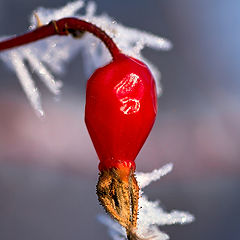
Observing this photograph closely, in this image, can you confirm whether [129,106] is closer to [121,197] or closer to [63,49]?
[121,197]

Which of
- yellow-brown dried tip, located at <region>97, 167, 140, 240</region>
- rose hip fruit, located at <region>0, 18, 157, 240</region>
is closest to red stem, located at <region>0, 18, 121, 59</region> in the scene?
rose hip fruit, located at <region>0, 18, 157, 240</region>

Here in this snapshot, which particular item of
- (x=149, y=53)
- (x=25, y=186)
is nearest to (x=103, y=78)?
(x=25, y=186)

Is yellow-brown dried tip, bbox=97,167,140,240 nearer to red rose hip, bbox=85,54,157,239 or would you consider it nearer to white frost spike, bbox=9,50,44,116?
red rose hip, bbox=85,54,157,239

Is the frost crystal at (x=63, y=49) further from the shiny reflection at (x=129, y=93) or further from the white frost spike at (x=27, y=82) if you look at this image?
the shiny reflection at (x=129, y=93)

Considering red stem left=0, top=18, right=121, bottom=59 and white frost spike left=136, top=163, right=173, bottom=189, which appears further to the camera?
white frost spike left=136, top=163, right=173, bottom=189

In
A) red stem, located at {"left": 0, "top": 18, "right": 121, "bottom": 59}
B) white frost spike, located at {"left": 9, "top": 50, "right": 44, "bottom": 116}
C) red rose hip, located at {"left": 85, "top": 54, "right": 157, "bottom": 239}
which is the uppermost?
white frost spike, located at {"left": 9, "top": 50, "right": 44, "bottom": 116}

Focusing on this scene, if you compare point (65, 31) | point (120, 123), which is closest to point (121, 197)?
point (120, 123)

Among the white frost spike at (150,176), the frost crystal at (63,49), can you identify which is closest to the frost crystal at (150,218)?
the white frost spike at (150,176)
